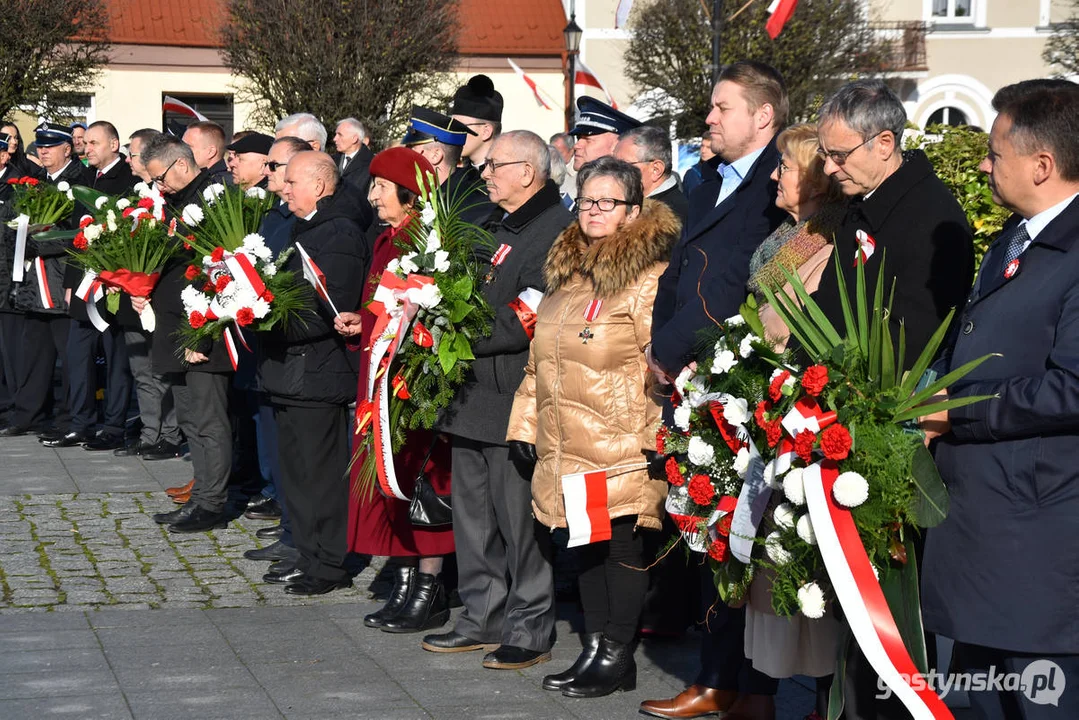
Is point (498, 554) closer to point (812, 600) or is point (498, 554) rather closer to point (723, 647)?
point (723, 647)

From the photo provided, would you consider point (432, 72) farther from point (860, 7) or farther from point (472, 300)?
point (472, 300)

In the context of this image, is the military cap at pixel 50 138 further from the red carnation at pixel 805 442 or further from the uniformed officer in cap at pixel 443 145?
the red carnation at pixel 805 442

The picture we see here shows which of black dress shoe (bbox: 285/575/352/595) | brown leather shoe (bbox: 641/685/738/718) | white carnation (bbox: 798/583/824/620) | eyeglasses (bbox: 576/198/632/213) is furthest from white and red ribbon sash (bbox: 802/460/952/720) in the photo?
black dress shoe (bbox: 285/575/352/595)

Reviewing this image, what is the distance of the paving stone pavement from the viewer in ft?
17.8

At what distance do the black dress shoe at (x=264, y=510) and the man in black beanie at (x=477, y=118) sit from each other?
8.84 feet

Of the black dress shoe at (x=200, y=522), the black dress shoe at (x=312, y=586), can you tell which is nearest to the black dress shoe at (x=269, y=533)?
the black dress shoe at (x=200, y=522)

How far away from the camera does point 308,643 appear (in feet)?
20.7

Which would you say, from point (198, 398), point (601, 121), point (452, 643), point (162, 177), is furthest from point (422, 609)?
point (162, 177)

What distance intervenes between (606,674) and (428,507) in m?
1.29

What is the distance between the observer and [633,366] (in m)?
5.54

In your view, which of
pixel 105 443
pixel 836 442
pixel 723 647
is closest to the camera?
pixel 836 442

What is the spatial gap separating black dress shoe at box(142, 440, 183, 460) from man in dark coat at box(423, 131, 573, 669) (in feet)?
17.0

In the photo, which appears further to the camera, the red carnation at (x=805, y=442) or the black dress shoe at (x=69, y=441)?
the black dress shoe at (x=69, y=441)

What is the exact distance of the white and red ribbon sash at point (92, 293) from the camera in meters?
9.85
